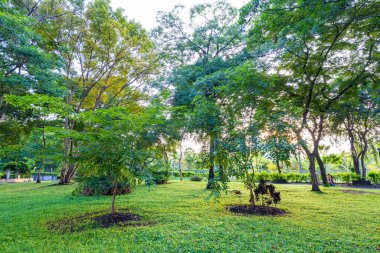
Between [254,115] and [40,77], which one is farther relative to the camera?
[40,77]

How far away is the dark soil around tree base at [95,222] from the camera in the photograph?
12.4ft

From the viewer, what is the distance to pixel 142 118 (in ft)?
13.3

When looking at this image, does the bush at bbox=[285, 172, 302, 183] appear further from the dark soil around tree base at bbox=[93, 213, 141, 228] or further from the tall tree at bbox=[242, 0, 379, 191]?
the dark soil around tree base at bbox=[93, 213, 141, 228]

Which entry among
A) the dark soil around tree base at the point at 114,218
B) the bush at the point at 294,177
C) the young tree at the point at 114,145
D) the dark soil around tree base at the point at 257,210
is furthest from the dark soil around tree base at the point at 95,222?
→ the bush at the point at 294,177

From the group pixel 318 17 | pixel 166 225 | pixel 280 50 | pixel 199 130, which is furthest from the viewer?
pixel 280 50

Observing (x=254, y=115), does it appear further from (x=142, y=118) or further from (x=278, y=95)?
(x=278, y=95)

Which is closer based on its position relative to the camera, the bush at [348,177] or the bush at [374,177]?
the bush at [374,177]

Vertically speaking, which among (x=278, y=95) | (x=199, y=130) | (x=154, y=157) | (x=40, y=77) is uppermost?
(x=40, y=77)

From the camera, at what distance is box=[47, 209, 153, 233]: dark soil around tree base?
3.78m

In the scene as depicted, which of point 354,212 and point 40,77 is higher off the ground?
point 40,77

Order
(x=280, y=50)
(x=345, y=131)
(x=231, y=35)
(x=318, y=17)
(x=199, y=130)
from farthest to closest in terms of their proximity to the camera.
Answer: (x=345, y=131)
(x=231, y=35)
(x=280, y=50)
(x=199, y=130)
(x=318, y=17)

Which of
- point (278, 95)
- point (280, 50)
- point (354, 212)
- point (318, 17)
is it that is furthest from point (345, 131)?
point (318, 17)

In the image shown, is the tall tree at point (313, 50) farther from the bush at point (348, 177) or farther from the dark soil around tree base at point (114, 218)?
the bush at point (348, 177)

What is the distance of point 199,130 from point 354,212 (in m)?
4.40
